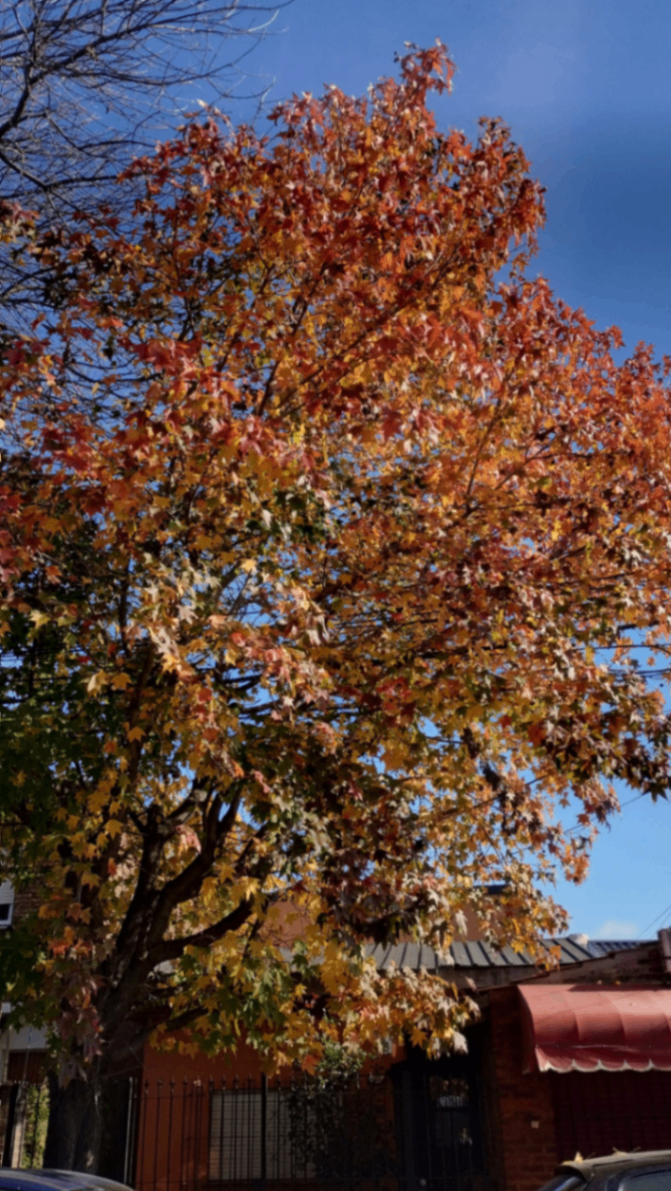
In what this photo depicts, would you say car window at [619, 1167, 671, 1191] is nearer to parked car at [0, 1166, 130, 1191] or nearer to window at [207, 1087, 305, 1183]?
parked car at [0, 1166, 130, 1191]

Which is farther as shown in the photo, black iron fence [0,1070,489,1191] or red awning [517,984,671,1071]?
black iron fence [0,1070,489,1191]

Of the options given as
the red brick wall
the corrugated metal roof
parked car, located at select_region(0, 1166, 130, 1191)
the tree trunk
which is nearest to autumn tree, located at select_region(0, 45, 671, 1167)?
the tree trunk

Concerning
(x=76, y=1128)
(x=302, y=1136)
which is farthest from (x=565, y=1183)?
(x=302, y=1136)

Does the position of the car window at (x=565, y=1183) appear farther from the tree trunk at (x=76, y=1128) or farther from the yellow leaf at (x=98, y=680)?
the tree trunk at (x=76, y=1128)

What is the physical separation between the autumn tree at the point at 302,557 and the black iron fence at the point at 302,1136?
331cm

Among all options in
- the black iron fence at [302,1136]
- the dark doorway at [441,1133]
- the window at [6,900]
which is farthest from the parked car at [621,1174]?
the window at [6,900]

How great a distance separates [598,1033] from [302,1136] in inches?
186

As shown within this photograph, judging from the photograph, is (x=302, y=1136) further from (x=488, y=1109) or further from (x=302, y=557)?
(x=302, y=557)

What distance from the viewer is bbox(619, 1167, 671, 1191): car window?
4938 millimetres

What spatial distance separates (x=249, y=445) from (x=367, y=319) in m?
2.15

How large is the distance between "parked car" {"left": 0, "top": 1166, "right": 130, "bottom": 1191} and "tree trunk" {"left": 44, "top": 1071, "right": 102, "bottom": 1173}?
345 centimetres

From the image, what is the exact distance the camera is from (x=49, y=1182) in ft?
15.8

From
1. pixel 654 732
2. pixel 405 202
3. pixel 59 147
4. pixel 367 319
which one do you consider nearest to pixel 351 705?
pixel 654 732

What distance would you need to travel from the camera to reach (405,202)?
8.73 metres
